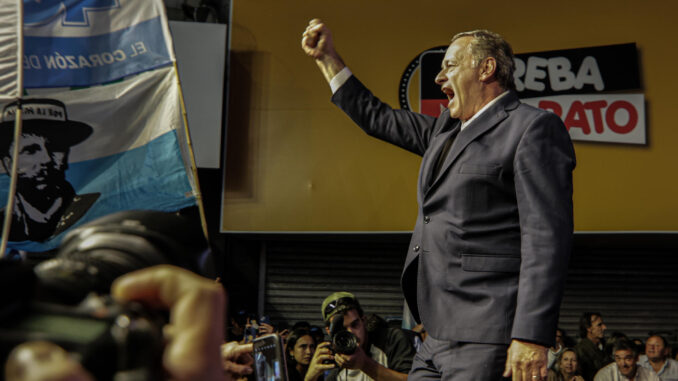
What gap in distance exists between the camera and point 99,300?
79 centimetres

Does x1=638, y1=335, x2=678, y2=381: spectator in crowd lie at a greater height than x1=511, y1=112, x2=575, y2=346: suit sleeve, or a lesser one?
lesser

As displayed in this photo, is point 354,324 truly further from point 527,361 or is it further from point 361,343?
point 527,361

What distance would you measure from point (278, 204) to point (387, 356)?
4.43 m

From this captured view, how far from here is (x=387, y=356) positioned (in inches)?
204

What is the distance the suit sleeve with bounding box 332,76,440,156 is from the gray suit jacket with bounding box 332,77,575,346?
31cm

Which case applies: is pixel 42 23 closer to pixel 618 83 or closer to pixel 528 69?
pixel 528 69

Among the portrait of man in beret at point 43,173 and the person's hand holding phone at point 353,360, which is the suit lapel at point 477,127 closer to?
the person's hand holding phone at point 353,360

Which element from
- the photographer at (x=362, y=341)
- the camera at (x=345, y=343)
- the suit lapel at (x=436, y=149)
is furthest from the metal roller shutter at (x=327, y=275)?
the suit lapel at (x=436, y=149)

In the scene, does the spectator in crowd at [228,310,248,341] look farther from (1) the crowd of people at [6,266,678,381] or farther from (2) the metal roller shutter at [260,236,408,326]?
(2) the metal roller shutter at [260,236,408,326]

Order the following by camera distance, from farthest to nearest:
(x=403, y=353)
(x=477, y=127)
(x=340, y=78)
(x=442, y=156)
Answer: (x=403, y=353) < (x=340, y=78) < (x=442, y=156) < (x=477, y=127)

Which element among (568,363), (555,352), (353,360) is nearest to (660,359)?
(555,352)

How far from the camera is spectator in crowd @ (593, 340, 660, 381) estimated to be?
311 inches

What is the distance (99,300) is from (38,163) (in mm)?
6411

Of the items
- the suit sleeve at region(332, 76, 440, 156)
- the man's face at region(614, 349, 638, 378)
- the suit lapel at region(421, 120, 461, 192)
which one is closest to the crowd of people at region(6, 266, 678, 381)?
the man's face at region(614, 349, 638, 378)
